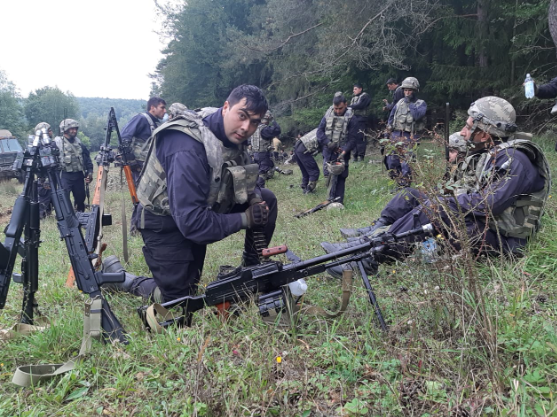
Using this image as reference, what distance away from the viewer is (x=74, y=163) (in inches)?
317

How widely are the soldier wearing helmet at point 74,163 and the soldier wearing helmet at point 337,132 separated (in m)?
5.15

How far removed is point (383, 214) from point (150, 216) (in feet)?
8.33

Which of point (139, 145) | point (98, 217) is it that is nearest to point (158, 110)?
point (139, 145)

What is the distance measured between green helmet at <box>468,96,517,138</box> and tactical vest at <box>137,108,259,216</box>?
6.94ft

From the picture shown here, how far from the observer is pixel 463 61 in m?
13.7

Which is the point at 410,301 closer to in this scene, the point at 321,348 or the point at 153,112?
the point at 321,348

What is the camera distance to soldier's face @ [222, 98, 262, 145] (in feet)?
9.92

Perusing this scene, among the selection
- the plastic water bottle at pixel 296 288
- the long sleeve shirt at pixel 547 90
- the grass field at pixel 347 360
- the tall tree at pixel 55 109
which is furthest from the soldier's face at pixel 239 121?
the long sleeve shirt at pixel 547 90

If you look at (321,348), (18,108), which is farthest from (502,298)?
(18,108)

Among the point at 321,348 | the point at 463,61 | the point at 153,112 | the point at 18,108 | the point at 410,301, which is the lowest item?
the point at 321,348

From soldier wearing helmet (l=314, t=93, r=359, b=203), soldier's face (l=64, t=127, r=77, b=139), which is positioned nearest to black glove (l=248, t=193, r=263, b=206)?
soldier wearing helmet (l=314, t=93, r=359, b=203)

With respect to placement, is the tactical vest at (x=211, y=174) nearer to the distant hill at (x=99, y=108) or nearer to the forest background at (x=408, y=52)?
the distant hill at (x=99, y=108)

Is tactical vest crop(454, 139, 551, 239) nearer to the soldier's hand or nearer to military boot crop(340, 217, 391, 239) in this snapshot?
Answer: military boot crop(340, 217, 391, 239)

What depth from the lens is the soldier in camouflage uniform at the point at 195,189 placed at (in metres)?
2.87
